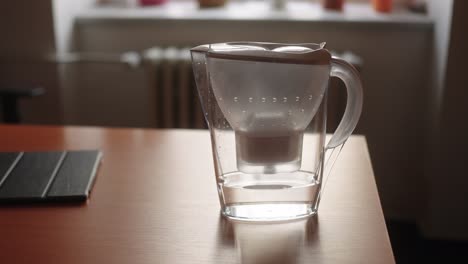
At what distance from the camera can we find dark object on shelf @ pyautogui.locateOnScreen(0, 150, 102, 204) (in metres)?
0.95

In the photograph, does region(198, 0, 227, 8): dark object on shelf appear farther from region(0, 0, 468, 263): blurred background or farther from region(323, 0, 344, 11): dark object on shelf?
region(323, 0, 344, 11): dark object on shelf

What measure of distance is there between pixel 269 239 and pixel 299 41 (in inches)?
59.3

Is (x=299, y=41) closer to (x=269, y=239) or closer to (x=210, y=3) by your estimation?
(x=210, y=3)

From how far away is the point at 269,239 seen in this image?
0.83 m

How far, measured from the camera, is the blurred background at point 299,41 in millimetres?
2166

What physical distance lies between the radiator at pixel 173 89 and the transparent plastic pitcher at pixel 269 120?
4.41 ft

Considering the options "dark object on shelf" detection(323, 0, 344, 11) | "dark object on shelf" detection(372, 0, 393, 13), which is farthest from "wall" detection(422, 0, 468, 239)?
"dark object on shelf" detection(323, 0, 344, 11)

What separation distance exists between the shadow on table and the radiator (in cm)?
139

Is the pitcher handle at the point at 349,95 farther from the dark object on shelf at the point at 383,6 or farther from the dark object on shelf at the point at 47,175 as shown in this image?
the dark object on shelf at the point at 383,6

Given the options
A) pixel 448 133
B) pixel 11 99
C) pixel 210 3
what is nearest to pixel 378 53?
pixel 448 133

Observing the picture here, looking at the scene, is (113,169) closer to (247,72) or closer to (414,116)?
(247,72)

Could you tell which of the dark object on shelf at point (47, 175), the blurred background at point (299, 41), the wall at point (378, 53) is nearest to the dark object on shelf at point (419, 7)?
the blurred background at point (299, 41)

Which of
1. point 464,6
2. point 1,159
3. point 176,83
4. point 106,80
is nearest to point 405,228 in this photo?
point 464,6

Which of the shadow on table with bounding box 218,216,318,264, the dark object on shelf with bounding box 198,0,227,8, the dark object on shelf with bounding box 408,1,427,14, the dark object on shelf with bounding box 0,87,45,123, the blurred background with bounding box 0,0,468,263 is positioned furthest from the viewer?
the dark object on shelf with bounding box 198,0,227,8
